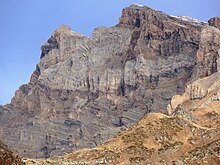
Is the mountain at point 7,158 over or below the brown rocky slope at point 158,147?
over

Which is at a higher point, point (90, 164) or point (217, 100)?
point (217, 100)

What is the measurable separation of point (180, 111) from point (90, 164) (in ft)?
101

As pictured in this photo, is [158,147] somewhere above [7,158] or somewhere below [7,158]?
below

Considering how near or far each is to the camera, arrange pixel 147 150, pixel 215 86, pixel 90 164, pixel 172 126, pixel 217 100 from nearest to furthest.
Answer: pixel 90 164 < pixel 147 150 < pixel 172 126 < pixel 217 100 < pixel 215 86

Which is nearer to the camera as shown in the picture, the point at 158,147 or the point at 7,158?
the point at 7,158

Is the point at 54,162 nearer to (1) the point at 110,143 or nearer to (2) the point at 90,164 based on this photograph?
(2) the point at 90,164

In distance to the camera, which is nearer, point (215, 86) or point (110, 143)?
point (110, 143)

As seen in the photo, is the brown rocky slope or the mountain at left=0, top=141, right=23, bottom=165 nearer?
the mountain at left=0, top=141, right=23, bottom=165

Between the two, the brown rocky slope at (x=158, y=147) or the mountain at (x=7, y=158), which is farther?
the brown rocky slope at (x=158, y=147)

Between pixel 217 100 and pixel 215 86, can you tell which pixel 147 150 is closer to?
pixel 217 100

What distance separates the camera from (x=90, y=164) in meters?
74.8

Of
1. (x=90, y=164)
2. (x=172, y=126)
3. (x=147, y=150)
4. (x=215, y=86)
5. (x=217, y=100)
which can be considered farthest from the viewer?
(x=215, y=86)

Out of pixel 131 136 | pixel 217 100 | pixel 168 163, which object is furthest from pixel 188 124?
pixel 217 100

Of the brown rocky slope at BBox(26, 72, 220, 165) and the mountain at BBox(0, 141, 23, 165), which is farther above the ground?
the mountain at BBox(0, 141, 23, 165)
